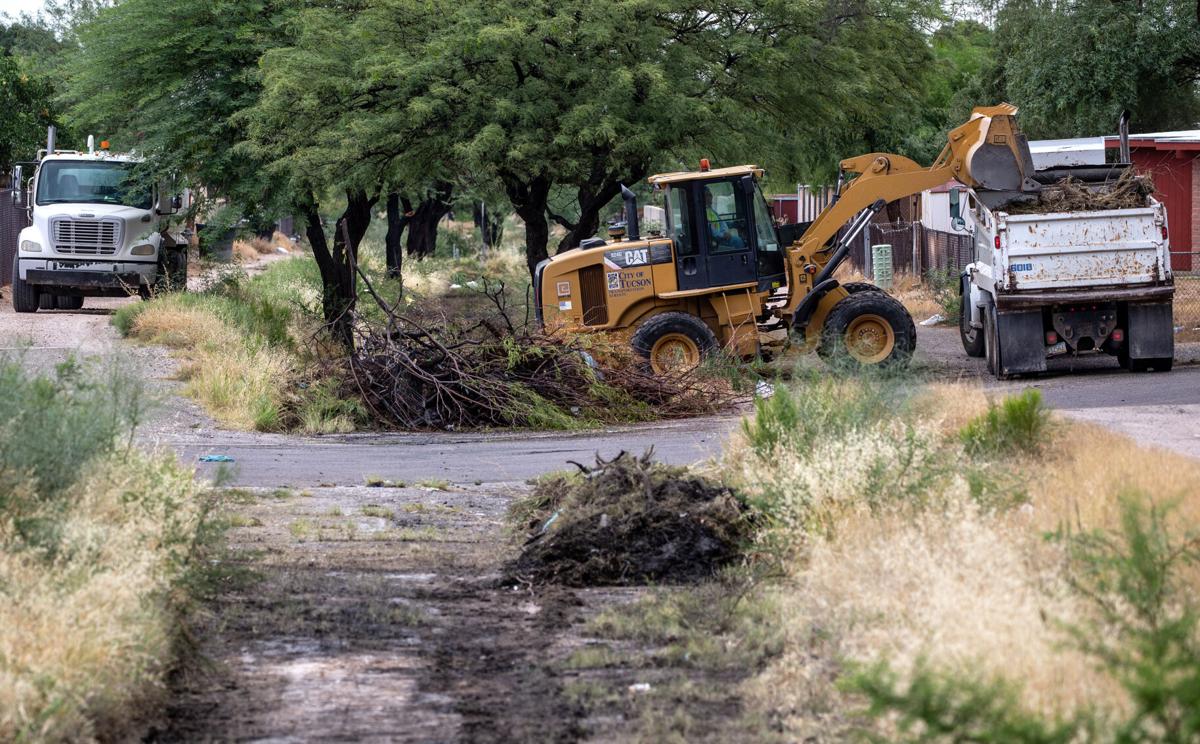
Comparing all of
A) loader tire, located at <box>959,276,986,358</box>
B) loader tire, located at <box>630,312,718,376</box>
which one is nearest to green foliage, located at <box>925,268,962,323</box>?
loader tire, located at <box>959,276,986,358</box>

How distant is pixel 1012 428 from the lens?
10.6 meters

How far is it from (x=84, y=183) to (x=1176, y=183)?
23.7 metres

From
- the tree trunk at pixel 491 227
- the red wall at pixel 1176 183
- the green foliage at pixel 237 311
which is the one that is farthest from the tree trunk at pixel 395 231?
the red wall at pixel 1176 183

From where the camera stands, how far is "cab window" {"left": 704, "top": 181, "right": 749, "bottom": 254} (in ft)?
63.1

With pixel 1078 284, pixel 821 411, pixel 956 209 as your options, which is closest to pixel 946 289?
pixel 956 209

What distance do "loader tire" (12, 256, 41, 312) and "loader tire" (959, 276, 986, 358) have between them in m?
17.4

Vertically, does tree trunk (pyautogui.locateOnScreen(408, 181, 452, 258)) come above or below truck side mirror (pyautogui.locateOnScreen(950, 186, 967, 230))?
above

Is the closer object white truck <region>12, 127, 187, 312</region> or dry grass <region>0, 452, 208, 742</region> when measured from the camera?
dry grass <region>0, 452, 208, 742</region>

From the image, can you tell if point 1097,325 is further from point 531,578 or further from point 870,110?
point 531,578

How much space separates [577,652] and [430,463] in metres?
7.26

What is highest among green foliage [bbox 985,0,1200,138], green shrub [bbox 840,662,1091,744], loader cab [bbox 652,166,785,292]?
green foliage [bbox 985,0,1200,138]

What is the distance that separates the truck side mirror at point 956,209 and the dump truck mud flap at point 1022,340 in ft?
6.67

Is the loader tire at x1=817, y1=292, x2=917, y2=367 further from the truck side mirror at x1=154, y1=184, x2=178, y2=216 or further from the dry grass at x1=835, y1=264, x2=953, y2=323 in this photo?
the truck side mirror at x1=154, y1=184, x2=178, y2=216

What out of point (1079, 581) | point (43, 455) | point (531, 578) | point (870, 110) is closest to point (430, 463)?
point (531, 578)
